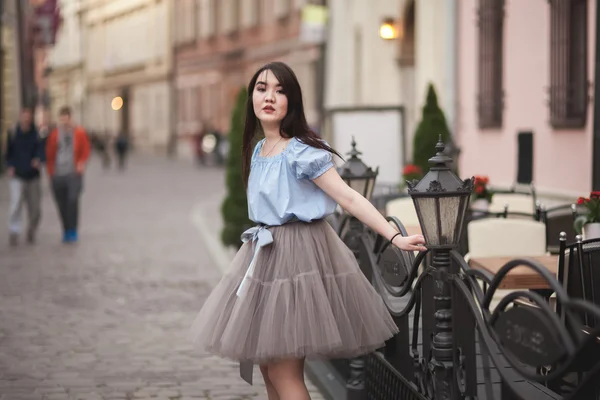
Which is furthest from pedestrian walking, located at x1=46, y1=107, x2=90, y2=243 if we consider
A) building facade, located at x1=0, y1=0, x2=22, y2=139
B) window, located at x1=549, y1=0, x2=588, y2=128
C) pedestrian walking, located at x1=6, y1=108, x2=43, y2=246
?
building facade, located at x1=0, y1=0, x2=22, y2=139

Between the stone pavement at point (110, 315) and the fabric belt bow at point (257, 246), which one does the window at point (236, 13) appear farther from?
the fabric belt bow at point (257, 246)

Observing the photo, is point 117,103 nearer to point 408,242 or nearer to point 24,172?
point 24,172

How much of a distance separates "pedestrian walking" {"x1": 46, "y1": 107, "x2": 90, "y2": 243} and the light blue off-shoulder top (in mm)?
11465

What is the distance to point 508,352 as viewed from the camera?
4047 millimetres

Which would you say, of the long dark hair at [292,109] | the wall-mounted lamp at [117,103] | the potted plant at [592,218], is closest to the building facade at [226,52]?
the wall-mounted lamp at [117,103]

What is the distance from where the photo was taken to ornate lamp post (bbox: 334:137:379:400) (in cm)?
670

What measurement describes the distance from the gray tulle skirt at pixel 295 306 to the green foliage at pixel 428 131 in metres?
11.0

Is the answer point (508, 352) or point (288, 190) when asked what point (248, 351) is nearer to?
point (288, 190)

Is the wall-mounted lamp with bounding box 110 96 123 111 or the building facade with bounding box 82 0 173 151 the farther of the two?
the wall-mounted lamp with bounding box 110 96 123 111

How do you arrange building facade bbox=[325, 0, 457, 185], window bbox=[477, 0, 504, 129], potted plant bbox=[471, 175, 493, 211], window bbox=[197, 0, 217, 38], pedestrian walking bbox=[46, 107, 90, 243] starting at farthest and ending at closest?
1. window bbox=[197, 0, 217, 38]
2. building facade bbox=[325, 0, 457, 185]
3. window bbox=[477, 0, 504, 129]
4. pedestrian walking bbox=[46, 107, 90, 243]
5. potted plant bbox=[471, 175, 493, 211]

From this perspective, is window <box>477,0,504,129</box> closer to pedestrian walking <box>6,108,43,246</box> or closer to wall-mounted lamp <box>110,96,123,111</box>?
pedestrian walking <box>6,108,43,246</box>

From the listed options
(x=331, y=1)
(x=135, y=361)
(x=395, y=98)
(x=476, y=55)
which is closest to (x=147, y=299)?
(x=135, y=361)

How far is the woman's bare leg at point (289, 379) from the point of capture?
4859 millimetres

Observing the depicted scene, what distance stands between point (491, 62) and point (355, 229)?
985 centimetres
